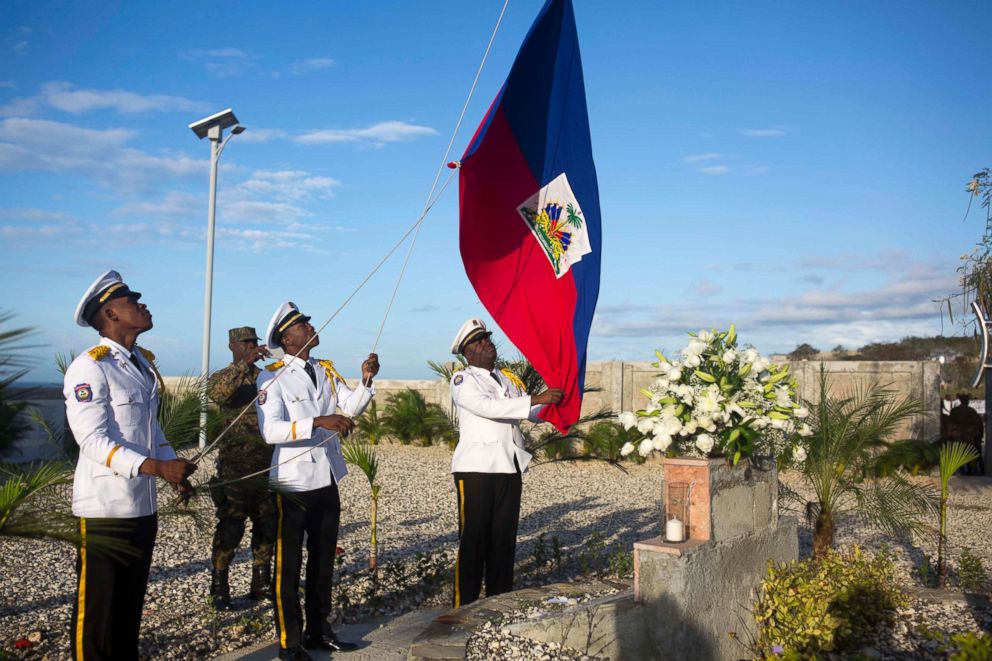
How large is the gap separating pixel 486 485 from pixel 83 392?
99.9 inches

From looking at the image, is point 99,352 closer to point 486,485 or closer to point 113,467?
point 113,467

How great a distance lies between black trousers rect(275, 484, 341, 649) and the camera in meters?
4.44

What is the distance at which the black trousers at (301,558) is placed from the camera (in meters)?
4.44

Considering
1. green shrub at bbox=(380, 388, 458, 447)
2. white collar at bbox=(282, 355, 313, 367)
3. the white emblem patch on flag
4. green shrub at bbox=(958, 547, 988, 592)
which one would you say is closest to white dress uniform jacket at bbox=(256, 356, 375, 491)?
white collar at bbox=(282, 355, 313, 367)

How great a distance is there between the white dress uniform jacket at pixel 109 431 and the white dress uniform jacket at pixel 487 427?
204 cm

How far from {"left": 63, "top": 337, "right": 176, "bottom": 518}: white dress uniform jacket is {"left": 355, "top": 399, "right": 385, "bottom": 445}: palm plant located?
15.3 metres

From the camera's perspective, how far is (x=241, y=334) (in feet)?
21.2

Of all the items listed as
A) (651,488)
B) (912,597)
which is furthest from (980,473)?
(912,597)

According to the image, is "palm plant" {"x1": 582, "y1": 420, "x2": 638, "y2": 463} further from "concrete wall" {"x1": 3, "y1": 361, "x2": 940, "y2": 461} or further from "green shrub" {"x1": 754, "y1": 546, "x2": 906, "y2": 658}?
"green shrub" {"x1": 754, "y1": 546, "x2": 906, "y2": 658}

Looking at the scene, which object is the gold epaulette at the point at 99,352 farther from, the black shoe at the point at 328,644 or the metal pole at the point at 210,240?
the metal pole at the point at 210,240

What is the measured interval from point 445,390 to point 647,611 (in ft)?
53.4

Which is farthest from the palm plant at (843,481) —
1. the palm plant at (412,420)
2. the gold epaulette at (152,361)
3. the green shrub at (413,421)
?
the palm plant at (412,420)

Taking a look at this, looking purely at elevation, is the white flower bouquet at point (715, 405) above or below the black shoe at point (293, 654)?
above

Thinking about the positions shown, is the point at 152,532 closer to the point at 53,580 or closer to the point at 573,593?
the point at 573,593
